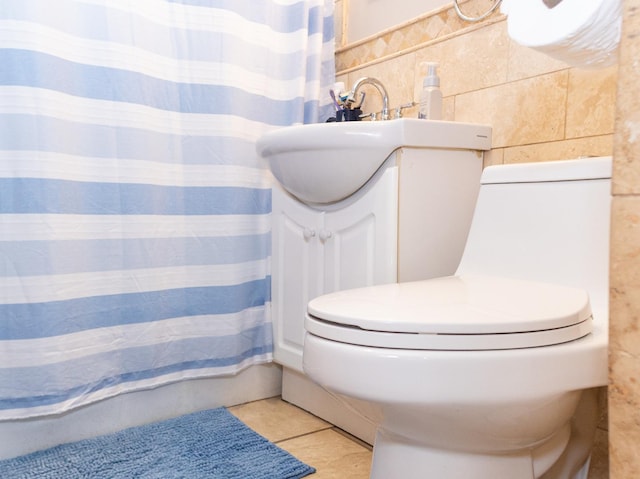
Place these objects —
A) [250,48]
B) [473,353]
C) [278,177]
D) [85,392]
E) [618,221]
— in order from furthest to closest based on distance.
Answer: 1. [250,48]
2. [278,177]
3. [85,392]
4. [473,353]
5. [618,221]

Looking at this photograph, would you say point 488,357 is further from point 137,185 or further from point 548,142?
point 137,185

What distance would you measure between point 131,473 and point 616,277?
106 centimetres

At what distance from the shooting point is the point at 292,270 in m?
1.52

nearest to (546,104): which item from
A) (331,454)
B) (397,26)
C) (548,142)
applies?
(548,142)

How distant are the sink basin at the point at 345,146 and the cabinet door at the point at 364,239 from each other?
0.15 ft

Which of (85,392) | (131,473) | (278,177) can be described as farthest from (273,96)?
(131,473)

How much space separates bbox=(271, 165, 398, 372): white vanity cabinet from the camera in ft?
4.02

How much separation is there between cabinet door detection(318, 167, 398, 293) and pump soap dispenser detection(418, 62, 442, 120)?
0.93ft

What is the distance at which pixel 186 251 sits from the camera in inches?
57.7

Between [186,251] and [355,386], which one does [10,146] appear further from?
[355,386]

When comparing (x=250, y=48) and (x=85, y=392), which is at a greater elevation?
(x=250, y=48)

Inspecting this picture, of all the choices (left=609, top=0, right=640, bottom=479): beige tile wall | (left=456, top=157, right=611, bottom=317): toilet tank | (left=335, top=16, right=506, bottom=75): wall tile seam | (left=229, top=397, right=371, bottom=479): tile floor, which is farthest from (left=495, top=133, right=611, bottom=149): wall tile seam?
(left=229, top=397, right=371, bottom=479): tile floor

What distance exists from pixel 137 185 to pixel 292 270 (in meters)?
0.47

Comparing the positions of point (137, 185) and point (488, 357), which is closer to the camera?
point (488, 357)
